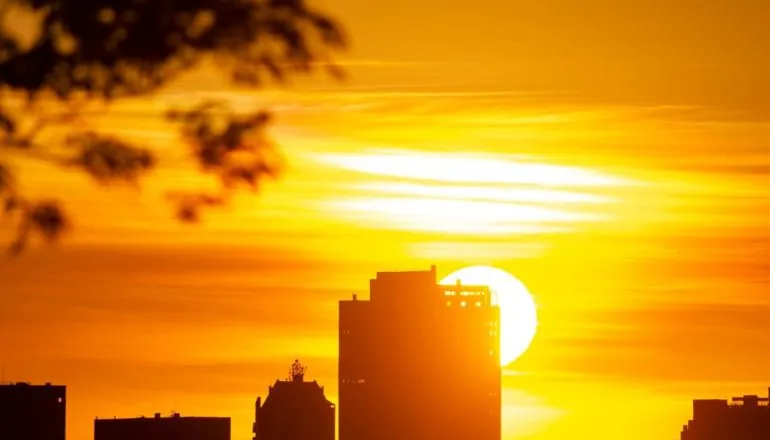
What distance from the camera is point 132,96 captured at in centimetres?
4609

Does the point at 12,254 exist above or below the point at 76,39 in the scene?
below

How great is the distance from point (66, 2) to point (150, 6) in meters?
1.61

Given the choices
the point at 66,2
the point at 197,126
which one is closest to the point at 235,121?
the point at 197,126

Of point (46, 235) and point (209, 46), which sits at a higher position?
point (209, 46)

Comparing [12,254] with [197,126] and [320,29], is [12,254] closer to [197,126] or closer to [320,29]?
[197,126]

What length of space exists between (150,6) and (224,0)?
1.55 m

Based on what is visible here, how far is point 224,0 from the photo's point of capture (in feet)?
151


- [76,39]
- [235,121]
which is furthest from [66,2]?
[235,121]

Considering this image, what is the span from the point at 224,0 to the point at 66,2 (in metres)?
2.84

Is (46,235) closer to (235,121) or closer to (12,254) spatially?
(12,254)

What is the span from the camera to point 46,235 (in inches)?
1852

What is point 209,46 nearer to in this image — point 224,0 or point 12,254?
point 224,0

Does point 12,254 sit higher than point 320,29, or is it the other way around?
point 320,29

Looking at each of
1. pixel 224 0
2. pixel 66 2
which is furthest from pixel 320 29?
pixel 66 2
